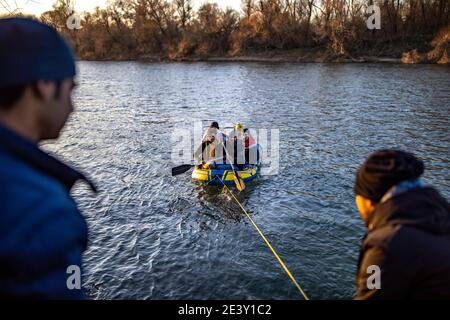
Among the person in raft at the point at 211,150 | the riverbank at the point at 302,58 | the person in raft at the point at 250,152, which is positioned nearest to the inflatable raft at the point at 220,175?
Result: the person in raft at the point at 211,150

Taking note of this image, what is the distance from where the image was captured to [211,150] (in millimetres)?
12656

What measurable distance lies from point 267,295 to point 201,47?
6187cm

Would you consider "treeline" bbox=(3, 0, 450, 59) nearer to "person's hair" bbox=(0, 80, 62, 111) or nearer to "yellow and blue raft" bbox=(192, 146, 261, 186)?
"yellow and blue raft" bbox=(192, 146, 261, 186)

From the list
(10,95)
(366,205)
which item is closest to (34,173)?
(10,95)

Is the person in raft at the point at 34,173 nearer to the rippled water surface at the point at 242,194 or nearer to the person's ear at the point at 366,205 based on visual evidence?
the person's ear at the point at 366,205

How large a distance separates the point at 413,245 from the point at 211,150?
1053cm

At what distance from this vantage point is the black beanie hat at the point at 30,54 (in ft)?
4.64

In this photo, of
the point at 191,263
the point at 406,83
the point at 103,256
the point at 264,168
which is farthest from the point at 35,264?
the point at 406,83

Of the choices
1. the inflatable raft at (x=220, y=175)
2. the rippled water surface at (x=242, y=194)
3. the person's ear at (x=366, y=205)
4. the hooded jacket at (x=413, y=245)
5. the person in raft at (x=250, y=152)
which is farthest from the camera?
the person in raft at (x=250, y=152)

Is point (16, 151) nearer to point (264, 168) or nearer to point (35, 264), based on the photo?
point (35, 264)

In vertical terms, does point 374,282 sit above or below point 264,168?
above

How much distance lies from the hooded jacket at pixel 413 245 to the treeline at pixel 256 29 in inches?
1778

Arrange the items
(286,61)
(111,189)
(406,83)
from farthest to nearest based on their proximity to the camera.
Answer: (286,61) < (406,83) < (111,189)

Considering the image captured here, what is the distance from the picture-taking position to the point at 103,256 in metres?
8.72
